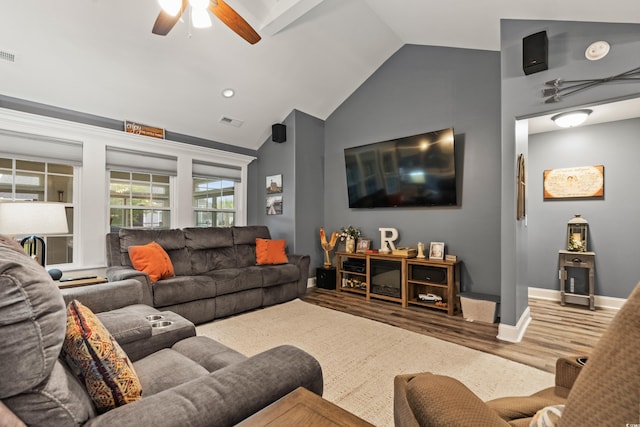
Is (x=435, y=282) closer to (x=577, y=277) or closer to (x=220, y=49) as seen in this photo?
(x=577, y=277)

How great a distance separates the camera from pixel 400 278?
4.12 meters

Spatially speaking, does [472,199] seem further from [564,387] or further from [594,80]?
[564,387]

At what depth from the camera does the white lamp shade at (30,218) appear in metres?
2.11

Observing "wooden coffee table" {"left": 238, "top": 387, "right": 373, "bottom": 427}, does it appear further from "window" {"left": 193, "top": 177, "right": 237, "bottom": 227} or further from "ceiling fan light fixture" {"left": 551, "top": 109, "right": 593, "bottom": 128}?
"window" {"left": 193, "top": 177, "right": 237, "bottom": 227}

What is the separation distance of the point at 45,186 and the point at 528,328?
5.61 meters

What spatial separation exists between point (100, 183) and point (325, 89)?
3.44m

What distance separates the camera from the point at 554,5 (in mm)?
2525

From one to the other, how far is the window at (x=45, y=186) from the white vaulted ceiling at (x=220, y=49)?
74cm

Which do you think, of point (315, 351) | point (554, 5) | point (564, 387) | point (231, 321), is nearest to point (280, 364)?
point (564, 387)

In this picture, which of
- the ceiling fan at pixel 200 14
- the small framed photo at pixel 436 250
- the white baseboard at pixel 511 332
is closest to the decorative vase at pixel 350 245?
the small framed photo at pixel 436 250

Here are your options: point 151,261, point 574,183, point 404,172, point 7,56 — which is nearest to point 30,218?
point 151,261

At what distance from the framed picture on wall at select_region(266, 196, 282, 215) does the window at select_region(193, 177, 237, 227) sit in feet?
2.18

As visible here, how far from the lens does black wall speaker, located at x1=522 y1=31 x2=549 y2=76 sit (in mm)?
2676

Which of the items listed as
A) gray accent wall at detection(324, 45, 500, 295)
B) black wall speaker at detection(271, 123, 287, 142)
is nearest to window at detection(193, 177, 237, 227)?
black wall speaker at detection(271, 123, 287, 142)
